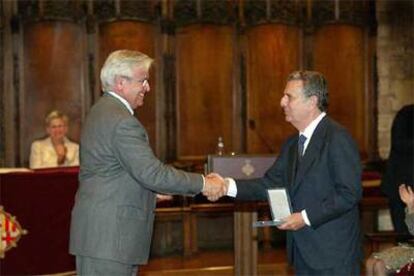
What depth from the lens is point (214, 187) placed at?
3.25 metres

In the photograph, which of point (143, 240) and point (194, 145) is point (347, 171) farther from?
point (194, 145)

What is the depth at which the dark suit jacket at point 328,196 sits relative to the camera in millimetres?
2865

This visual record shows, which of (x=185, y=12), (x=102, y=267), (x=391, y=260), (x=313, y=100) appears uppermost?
(x=185, y=12)

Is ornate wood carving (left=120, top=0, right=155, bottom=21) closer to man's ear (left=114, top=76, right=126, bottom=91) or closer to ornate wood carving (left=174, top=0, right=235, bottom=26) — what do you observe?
ornate wood carving (left=174, top=0, right=235, bottom=26)

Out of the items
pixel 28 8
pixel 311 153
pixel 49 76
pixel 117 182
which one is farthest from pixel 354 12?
pixel 117 182

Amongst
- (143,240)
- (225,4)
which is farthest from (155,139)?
(143,240)

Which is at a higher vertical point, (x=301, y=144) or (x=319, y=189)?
(x=301, y=144)

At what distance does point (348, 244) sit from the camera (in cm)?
292

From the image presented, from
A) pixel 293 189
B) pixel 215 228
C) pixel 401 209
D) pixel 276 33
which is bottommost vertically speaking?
pixel 215 228

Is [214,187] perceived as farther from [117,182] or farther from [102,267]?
[102,267]

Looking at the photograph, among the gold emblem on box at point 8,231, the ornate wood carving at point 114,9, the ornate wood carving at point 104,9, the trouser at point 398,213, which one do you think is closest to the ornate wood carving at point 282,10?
the ornate wood carving at point 114,9

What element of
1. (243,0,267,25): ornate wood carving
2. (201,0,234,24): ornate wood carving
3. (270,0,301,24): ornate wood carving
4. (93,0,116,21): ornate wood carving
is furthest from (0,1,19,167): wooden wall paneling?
(270,0,301,24): ornate wood carving

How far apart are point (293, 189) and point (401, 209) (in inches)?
89.3

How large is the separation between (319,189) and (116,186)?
0.85 metres
